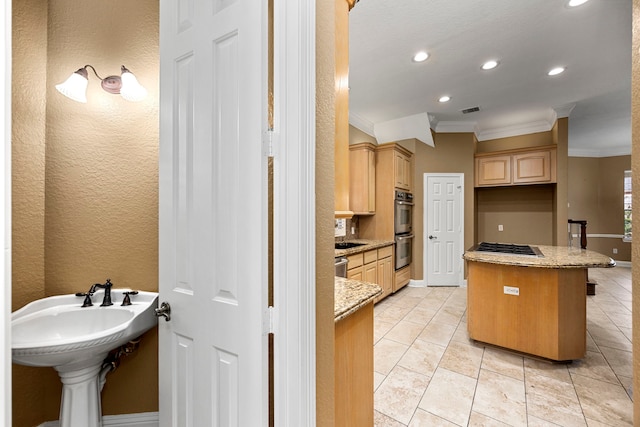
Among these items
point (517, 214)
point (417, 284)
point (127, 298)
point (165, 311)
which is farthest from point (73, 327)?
point (517, 214)

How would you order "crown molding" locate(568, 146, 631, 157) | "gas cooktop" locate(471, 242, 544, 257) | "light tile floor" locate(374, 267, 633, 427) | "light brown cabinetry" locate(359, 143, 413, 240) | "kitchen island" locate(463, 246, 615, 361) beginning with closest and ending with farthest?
"light tile floor" locate(374, 267, 633, 427) < "kitchen island" locate(463, 246, 615, 361) < "gas cooktop" locate(471, 242, 544, 257) < "light brown cabinetry" locate(359, 143, 413, 240) < "crown molding" locate(568, 146, 631, 157)

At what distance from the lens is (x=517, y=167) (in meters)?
4.88

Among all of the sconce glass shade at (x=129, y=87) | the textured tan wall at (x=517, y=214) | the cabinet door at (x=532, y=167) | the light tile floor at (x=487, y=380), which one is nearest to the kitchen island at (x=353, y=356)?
the light tile floor at (x=487, y=380)

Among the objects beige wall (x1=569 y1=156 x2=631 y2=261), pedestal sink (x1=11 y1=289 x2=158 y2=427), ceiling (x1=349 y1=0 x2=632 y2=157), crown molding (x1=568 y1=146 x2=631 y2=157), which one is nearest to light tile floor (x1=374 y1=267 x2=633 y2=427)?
pedestal sink (x1=11 y1=289 x2=158 y2=427)

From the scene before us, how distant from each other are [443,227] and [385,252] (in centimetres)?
155

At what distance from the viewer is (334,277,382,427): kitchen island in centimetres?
119

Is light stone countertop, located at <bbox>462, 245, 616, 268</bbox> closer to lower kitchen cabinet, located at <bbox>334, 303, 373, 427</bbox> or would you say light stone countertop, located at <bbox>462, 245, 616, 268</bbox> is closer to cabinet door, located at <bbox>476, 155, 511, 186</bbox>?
lower kitchen cabinet, located at <bbox>334, 303, 373, 427</bbox>

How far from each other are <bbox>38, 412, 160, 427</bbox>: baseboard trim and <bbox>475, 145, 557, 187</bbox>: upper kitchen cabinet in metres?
5.48

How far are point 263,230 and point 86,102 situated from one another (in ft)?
4.54

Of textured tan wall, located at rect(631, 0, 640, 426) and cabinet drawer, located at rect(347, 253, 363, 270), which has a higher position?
textured tan wall, located at rect(631, 0, 640, 426)

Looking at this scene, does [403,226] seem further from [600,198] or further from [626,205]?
[626,205]

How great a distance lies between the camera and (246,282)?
928 millimetres

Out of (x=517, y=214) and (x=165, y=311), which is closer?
(x=165, y=311)

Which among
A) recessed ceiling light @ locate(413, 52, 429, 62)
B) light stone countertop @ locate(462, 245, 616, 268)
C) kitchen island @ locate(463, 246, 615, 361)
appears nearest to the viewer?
light stone countertop @ locate(462, 245, 616, 268)
